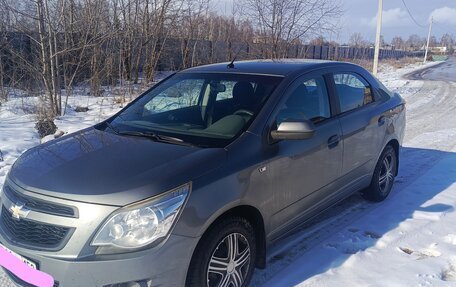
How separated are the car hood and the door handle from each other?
1.33 meters

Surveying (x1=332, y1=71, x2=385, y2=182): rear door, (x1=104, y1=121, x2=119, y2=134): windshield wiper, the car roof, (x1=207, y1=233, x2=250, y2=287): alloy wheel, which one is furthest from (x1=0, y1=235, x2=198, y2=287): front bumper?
(x1=332, y1=71, x2=385, y2=182): rear door

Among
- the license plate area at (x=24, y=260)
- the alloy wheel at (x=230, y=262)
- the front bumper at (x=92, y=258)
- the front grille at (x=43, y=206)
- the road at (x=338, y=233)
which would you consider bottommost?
the road at (x=338, y=233)

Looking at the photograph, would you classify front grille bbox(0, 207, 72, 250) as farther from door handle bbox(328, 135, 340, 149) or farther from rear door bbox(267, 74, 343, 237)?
door handle bbox(328, 135, 340, 149)

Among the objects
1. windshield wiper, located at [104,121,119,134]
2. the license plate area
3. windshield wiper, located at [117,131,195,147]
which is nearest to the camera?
the license plate area

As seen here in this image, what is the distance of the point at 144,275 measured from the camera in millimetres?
2195

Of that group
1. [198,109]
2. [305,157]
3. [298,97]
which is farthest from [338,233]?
[198,109]

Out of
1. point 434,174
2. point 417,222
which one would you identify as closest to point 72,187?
point 417,222

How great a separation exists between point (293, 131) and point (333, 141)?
34.0 inches

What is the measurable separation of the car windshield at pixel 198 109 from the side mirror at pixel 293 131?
235 millimetres

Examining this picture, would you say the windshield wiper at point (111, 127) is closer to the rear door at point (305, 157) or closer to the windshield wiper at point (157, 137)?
the windshield wiper at point (157, 137)

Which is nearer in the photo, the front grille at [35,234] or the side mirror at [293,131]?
the front grille at [35,234]

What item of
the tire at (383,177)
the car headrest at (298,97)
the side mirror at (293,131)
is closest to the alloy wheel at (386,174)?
the tire at (383,177)

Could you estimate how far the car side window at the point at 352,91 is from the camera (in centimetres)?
403

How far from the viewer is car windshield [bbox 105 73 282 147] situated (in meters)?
3.04
